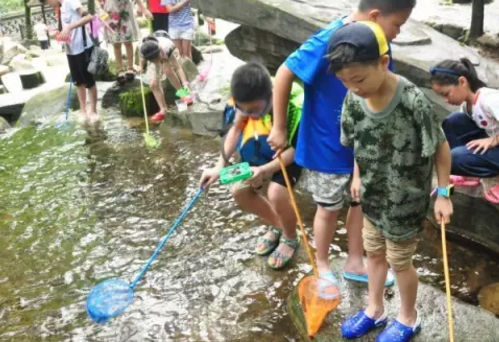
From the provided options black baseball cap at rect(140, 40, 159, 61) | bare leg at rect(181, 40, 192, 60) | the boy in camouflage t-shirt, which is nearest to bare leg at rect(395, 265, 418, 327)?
the boy in camouflage t-shirt

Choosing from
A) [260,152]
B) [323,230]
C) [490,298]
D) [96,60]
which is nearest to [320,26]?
[260,152]

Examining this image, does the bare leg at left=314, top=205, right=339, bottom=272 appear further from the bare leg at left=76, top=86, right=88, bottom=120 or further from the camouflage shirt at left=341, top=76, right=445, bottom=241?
the bare leg at left=76, top=86, right=88, bottom=120

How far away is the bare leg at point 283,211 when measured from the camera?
10.5 ft

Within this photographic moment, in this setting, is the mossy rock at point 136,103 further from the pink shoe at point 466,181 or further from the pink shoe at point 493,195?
the pink shoe at point 493,195

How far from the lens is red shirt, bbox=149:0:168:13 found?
785 centimetres

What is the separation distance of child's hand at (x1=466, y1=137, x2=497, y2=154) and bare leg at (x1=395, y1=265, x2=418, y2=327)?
135 centimetres

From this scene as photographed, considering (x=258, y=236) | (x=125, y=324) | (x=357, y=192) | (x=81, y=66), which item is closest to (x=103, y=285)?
(x=125, y=324)

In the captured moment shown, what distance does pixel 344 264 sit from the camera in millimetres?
3332

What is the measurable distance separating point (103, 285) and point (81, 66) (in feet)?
15.4

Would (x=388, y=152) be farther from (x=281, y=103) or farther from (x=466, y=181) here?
(x=466, y=181)

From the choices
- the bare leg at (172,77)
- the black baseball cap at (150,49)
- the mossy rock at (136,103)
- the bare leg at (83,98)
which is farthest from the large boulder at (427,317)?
the bare leg at (83,98)

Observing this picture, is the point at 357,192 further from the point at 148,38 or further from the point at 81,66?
the point at 81,66

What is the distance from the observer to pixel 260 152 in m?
3.25

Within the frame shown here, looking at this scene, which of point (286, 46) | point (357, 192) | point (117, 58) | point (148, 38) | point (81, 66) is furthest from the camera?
point (117, 58)
